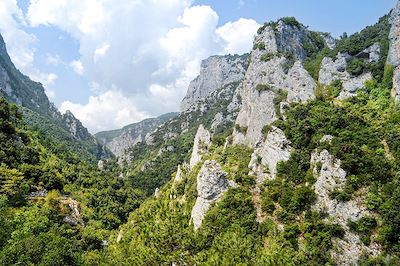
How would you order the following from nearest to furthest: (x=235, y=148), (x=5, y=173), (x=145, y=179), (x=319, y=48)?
(x=5, y=173) → (x=235, y=148) → (x=319, y=48) → (x=145, y=179)

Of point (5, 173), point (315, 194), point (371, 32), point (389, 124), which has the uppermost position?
point (371, 32)

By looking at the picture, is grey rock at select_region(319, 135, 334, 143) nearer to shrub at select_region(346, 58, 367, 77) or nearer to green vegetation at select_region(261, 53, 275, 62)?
shrub at select_region(346, 58, 367, 77)

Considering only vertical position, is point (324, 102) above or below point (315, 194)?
above

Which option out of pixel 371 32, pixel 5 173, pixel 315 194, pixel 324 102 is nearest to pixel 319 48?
pixel 371 32

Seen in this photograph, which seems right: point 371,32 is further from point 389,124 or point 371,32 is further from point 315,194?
point 315,194

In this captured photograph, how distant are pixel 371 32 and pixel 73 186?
257ft

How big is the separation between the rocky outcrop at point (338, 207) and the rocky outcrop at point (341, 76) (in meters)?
23.3

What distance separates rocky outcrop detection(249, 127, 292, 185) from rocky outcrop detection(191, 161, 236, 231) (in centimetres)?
521

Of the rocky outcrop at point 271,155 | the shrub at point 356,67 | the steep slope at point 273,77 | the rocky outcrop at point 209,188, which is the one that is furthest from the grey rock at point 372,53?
the rocky outcrop at point 209,188

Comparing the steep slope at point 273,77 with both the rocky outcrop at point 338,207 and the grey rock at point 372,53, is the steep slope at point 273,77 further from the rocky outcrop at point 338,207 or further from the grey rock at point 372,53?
the rocky outcrop at point 338,207

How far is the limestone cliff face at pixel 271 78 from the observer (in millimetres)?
76875

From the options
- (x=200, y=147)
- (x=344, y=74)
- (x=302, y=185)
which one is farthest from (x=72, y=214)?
(x=344, y=74)

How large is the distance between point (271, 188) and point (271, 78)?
37404 mm

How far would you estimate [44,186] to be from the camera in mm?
75000
